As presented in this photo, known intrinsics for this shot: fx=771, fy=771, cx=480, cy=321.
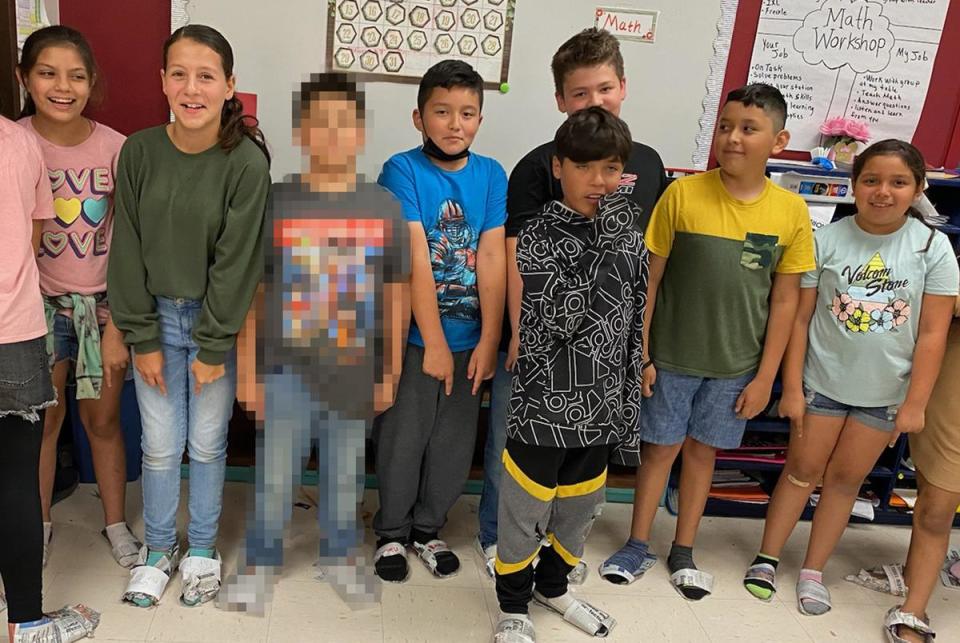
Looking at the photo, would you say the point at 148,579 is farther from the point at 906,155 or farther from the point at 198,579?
the point at 906,155

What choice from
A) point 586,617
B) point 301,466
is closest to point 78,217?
point 301,466

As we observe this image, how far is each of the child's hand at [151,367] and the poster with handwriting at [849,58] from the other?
6.34ft

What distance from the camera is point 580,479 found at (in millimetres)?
1636

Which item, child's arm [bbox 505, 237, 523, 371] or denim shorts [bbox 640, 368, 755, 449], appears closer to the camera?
child's arm [bbox 505, 237, 523, 371]

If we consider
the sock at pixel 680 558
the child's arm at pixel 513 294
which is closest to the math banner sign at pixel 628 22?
the child's arm at pixel 513 294

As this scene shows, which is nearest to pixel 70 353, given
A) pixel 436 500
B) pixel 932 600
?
pixel 436 500

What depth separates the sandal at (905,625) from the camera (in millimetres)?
1865

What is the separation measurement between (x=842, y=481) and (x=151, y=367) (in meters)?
1.67

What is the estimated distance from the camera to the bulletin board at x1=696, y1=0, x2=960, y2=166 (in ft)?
7.84

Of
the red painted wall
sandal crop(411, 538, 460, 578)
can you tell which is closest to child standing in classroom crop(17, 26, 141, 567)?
the red painted wall

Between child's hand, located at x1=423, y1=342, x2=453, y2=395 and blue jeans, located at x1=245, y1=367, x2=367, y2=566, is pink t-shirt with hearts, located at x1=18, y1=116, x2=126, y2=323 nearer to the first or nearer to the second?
blue jeans, located at x1=245, y1=367, x2=367, y2=566

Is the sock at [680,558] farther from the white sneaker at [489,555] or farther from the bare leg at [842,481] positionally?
the white sneaker at [489,555]

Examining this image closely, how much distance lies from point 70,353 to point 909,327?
1925 millimetres

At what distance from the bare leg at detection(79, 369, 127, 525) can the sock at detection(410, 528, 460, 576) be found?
2.44 ft
